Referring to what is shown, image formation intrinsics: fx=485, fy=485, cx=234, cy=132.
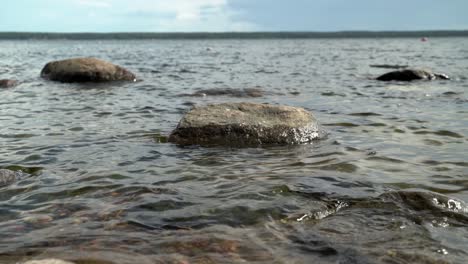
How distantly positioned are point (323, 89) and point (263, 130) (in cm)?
853

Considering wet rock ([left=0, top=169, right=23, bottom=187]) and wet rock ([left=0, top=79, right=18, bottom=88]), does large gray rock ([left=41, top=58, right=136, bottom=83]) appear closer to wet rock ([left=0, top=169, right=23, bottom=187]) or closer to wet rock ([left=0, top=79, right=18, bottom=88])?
wet rock ([left=0, top=79, right=18, bottom=88])

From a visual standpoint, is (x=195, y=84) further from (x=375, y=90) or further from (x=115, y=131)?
(x=115, y=131)

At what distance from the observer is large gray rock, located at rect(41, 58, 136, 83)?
707 inches

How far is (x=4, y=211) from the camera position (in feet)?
15.7

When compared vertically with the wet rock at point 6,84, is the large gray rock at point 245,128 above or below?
above

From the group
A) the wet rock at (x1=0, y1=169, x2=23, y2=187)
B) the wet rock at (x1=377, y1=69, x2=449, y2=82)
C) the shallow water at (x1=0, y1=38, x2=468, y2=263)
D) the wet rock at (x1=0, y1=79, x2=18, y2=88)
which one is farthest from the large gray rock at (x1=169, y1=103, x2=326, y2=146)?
the wet rock at (x1=377, y1=69, x2=449, y2=82)

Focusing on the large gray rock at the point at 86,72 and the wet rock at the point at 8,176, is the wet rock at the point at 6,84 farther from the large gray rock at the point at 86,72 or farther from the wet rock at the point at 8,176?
the wet rock at the point at 8,176

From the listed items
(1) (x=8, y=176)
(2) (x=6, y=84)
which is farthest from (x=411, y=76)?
(1) (x=8, y=176)

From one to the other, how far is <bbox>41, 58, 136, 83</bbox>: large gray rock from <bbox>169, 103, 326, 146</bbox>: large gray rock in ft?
35.5

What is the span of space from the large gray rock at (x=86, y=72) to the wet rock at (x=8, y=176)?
41.0ft

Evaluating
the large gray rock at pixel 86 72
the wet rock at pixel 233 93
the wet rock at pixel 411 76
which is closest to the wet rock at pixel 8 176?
the wet rock at pixel 233 93

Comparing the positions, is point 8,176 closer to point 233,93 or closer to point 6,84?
point 233,93

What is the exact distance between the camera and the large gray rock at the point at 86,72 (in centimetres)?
1795

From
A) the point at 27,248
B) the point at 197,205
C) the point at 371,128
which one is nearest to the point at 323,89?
the point at 371,128
